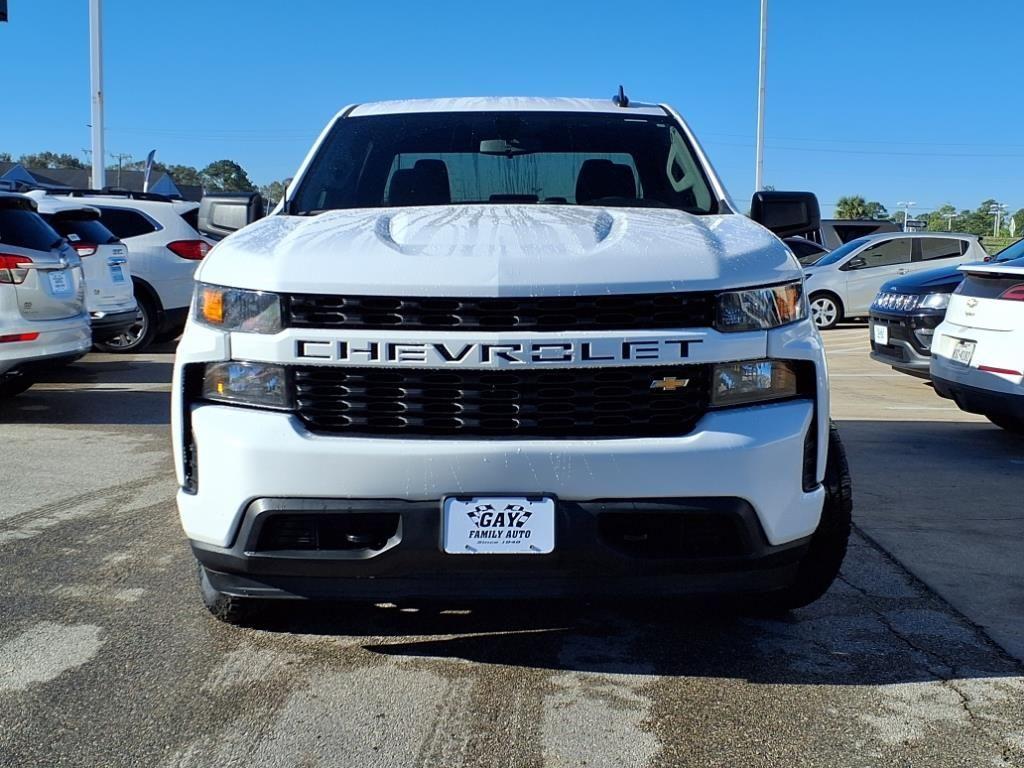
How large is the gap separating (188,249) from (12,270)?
527 cm

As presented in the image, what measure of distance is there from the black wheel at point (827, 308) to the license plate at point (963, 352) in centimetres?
1147

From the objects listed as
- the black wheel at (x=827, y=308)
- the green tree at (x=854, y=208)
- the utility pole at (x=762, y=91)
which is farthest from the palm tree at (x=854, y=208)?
the black wheel at (x=827, y=308)

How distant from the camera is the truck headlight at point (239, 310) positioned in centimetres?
313

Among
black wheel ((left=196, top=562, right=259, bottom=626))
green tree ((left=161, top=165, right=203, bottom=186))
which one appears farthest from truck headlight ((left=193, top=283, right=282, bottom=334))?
green tree ((left=161, top=165, right=203, bottom=186))

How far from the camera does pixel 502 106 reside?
16.5 feet

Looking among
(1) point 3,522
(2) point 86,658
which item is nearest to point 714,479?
(2) point 86,658

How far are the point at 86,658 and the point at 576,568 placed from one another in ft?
5.24

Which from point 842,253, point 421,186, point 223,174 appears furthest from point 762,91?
point 223,174

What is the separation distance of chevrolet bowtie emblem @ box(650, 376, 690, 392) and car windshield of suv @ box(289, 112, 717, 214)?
1.41 m

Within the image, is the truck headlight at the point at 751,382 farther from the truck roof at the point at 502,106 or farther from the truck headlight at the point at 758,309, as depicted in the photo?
the truck roof at the point at 502,106

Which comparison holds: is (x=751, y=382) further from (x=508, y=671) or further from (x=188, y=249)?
(x=188, y=249)

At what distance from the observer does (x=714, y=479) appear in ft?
9.95

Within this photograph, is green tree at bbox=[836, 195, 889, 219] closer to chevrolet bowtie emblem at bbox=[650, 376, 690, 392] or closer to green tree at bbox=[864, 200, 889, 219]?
green tree at bbox=[864, 200, 889, 219]

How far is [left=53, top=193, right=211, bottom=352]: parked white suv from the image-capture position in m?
12.8
